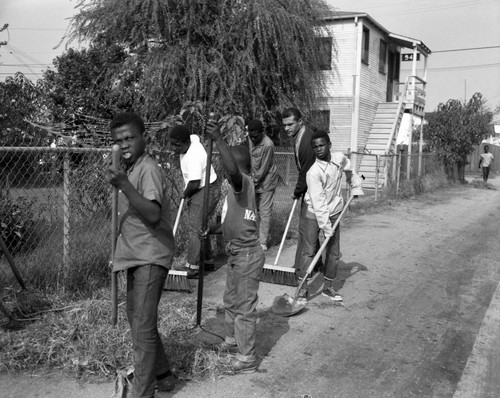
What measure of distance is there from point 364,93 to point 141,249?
20.1 metres

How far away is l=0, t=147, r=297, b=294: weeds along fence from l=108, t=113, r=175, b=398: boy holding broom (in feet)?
6.24

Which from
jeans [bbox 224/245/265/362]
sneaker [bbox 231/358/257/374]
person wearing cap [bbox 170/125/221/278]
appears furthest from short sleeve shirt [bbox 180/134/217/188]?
sneaker [bbox 231/358/257/374]

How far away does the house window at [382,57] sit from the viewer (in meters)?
23.6

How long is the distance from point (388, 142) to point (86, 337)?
1908 cm

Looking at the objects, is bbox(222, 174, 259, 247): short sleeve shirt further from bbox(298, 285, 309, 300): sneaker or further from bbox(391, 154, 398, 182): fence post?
bbox(391, 154, 398, 182): fence post

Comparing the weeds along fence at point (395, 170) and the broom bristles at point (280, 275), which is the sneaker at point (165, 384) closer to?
the broom bristles at point (280, 275)

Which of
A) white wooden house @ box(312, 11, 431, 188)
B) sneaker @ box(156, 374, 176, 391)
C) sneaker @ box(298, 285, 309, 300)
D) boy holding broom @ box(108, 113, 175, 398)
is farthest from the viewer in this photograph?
white wooden house @ box(312, 11, 431, 188)

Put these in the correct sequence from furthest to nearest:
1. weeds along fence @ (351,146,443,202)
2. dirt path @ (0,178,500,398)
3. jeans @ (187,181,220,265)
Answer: weeds along fence @ (351,146,443,202) → jeans @ (187,181,220,265) → dirt path @ (0,178,500,398)

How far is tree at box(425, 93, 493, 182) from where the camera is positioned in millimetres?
21594

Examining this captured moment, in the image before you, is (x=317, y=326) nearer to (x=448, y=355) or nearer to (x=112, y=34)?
(x=448, y=355)

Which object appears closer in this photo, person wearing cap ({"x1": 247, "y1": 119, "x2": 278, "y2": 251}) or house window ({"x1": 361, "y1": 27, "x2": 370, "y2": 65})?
person wearing cap ({"x1": 247, "y1": 119, "x2": 278, "y2": 251})

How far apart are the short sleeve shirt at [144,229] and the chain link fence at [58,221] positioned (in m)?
1.96

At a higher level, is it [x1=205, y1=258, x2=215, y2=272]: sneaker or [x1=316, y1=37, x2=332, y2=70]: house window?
[x1=316, y1=37, x2=332, y2=70]: house window

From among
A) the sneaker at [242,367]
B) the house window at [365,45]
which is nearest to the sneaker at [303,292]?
the sneaker at [242,367]
